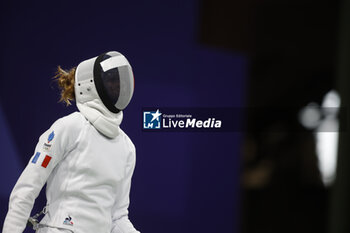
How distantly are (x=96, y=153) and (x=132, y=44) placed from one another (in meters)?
0.89

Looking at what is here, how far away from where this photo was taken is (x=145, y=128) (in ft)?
9.36

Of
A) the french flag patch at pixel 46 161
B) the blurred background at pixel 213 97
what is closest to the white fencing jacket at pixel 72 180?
the french flag patch at pixel 46 161

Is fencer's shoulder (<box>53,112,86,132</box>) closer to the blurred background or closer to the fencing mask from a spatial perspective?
the fencing mask

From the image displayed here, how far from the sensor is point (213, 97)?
9.72 feet

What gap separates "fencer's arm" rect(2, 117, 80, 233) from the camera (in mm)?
2014

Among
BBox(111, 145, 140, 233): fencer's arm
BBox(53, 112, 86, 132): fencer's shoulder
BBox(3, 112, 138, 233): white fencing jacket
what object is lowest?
BBox(111, 145, 140, 233): fencer's arm

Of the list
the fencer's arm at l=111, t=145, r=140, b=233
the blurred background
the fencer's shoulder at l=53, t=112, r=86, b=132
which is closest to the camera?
the fencer's shoulder at l=53, t=112, r=86, b=132

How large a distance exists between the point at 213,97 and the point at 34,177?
49.0 inches

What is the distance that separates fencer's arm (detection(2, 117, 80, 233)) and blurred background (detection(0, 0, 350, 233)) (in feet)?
2.09

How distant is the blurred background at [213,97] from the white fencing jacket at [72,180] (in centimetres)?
59

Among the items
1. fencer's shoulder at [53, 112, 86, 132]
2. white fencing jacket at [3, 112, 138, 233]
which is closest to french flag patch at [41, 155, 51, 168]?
white fencing jacket at [3, 112, 138, 233]

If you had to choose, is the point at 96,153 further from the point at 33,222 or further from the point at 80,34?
the point at 80,34

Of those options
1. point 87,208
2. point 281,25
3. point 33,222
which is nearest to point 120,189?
point 87,208

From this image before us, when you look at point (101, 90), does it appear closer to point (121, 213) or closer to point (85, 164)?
point (85, 164)
